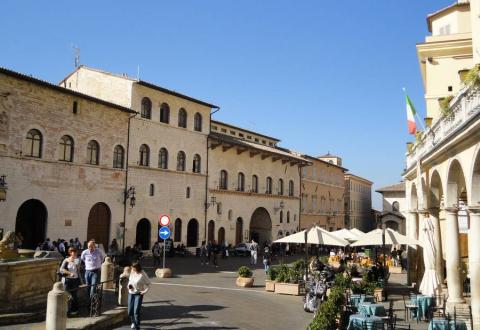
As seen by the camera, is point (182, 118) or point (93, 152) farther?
point (182, 118)

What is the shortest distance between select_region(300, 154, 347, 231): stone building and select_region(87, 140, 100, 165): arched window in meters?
29.3

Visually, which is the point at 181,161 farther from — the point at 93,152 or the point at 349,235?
the point at 349,235

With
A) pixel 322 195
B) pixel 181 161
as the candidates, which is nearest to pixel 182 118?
pixel 181 161

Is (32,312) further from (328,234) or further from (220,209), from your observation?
(220,209)

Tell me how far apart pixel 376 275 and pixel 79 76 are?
25983mm

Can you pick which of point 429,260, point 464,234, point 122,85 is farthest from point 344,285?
point 122,85

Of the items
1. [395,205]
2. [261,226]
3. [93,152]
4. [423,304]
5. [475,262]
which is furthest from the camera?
[395,205]

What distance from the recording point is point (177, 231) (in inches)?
1363

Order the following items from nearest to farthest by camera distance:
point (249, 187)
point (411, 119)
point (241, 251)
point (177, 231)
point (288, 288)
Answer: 1. point (288, 288)
2. point (411, 119)
3. point (177, 231)
4. point (241, 251)
5. point (249, 187)

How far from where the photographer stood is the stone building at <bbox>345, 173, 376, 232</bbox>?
72000 millimetres

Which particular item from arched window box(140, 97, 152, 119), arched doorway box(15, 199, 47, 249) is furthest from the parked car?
arched doorway box(15, 199, 47, 249)

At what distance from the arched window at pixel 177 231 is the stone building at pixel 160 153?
0.25 ft

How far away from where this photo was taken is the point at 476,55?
1418cm

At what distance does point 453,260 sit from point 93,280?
390 inches
